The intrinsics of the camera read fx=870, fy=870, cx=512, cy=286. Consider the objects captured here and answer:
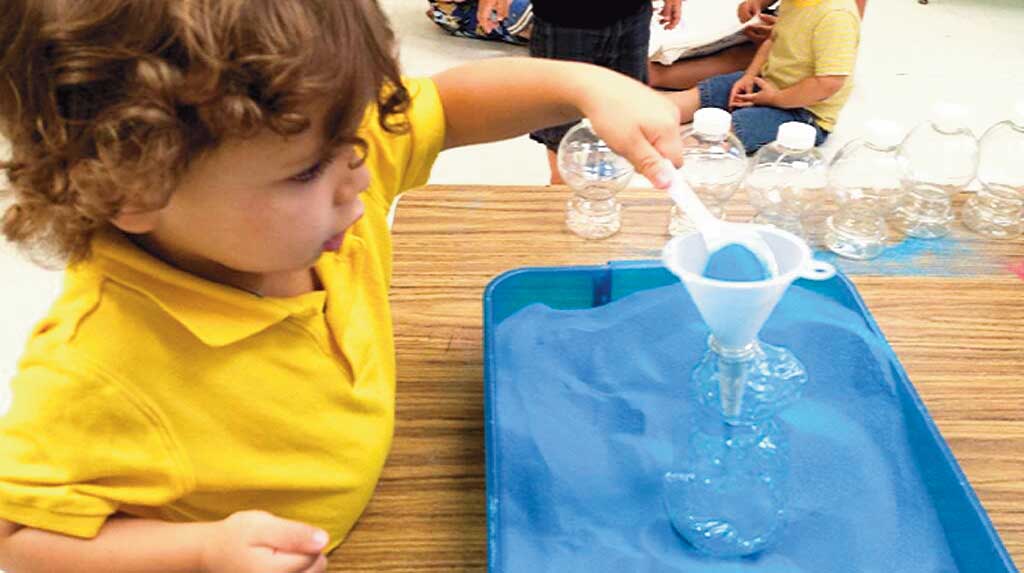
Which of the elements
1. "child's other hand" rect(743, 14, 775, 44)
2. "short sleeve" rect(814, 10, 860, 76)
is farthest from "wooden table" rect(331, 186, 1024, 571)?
"child's other hand" rect(743, 14, 775, 44)

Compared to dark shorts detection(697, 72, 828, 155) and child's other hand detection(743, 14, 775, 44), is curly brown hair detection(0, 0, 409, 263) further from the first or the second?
child's other hand detection(743, 14, 775, 44)

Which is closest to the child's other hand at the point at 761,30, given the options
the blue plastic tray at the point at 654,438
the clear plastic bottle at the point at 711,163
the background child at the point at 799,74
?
the background child at the point at 799,74

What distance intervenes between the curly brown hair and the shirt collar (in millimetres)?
21

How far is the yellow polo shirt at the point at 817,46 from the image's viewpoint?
5.32 ft

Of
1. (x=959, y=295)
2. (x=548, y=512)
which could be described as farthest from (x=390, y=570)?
(x=959, y=295)

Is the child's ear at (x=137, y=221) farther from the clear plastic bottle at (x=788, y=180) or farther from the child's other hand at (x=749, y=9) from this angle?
the child's other hand at (x=749, y=9)

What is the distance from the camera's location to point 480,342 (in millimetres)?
690

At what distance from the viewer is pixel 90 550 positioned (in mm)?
450

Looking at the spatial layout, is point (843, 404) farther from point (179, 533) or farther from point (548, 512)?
point (179, 533)

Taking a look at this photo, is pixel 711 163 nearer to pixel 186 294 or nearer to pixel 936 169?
pixel 936 169

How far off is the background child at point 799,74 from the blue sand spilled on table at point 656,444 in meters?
1.09

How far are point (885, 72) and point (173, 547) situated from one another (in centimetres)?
221

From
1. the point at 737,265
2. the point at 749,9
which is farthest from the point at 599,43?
the point at 749,9

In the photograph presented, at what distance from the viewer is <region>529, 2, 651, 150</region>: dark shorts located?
1.32 meters
